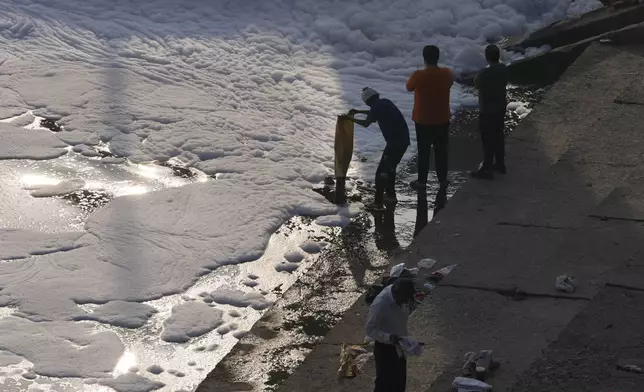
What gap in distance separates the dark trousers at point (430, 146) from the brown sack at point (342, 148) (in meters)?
0.82

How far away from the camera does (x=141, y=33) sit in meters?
17.5

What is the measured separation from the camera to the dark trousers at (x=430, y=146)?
40.2 ft

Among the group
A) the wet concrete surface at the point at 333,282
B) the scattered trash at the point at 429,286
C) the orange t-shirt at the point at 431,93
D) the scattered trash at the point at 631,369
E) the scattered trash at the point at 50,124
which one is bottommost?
the wet concrete surface at the point at 333,282

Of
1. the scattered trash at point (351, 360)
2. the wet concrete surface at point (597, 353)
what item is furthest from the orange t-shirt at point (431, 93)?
the wet concrete surface at point (597, 353)

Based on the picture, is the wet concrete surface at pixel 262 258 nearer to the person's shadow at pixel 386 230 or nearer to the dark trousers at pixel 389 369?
the person's shadow at pixel 386 230

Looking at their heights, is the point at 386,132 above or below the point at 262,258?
above

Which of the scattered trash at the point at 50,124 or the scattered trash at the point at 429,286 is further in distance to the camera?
the scattered trash at the point at 50,124

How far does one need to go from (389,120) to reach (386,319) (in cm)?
466

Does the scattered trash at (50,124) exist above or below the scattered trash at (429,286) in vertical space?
above

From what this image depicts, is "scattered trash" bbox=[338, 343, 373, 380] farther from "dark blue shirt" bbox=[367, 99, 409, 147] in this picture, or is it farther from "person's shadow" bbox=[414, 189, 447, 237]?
"dark blue shirt" bbox=[367, 99, 409, 147]

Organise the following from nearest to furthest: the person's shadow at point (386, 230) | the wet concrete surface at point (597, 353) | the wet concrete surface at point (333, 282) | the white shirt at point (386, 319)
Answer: the wet concrete surface at point (597, 353) < the white shirt at point (386, 319) < the wet concrete surface at point (333, 282) < the person's shadow at point (386, 230)

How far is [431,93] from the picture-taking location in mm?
12062

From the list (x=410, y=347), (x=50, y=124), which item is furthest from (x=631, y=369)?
(x=50, y=124)

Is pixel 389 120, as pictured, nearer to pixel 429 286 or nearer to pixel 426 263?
pixel 426 263
